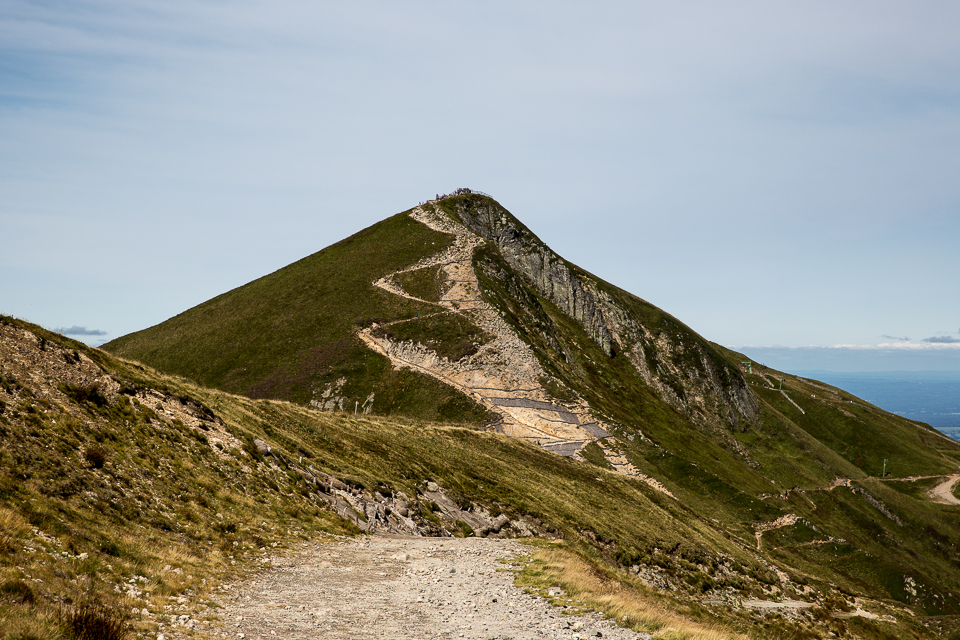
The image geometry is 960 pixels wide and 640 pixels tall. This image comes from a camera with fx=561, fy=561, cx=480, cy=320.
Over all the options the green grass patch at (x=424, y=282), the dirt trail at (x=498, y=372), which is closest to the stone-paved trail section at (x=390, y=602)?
the dirt trail at (x=498, y=372)

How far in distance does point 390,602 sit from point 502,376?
74.9 m

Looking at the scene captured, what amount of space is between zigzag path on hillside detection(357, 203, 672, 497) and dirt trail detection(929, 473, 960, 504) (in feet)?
419

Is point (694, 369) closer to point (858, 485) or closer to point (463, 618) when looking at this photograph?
point (858, 485)

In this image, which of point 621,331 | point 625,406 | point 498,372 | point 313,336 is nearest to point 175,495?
point 498,372

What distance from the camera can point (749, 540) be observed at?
77812 millimetres

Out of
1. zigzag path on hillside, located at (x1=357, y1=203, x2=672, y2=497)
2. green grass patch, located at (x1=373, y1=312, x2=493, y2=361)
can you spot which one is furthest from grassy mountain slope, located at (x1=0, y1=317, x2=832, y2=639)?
green grass patch, located at (x1=373, y1=312, x2=493, y2=361)

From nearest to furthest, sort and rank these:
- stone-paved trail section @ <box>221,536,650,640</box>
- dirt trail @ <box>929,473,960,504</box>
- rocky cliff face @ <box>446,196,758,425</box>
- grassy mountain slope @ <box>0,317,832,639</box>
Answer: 1. grassy mountain slope @ <box>0,317,832,639</box>
2. stone-paved trail section @ <box>221,536,650,640</box>
3. rocky cliff face @ <box>446,196,758,425</box>
4. dirt trail @ <box>929,473,960,504</box>

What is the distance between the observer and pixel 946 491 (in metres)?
160

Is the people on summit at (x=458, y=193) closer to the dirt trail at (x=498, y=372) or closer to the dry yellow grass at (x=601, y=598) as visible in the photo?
the dirt trail at (x=498, y=372)

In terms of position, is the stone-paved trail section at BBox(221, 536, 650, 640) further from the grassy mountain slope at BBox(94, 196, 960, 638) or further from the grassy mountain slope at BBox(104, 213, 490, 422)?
the grassy mountain slope at BBox(104, 213, 490, 422)

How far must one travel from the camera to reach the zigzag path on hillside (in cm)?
8206

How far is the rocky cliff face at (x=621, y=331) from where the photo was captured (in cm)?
15250

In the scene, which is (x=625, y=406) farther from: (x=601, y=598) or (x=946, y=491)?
(x=946, y=491)

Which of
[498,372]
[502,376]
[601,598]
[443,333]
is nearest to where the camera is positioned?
[601,598]
